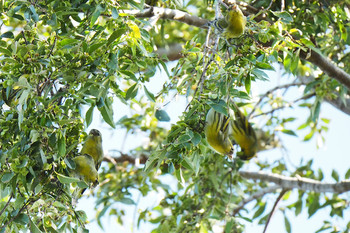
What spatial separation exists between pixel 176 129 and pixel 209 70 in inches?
8.5

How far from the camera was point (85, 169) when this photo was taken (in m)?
1.68

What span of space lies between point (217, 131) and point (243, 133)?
41cm

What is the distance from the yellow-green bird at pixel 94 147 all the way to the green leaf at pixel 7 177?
0.23 m

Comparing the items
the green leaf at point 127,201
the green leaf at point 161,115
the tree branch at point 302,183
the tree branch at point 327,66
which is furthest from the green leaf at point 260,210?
the green leaf at point 161,115

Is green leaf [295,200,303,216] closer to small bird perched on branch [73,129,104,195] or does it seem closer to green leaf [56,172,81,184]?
small bird perched on branch [73,129,104,195]

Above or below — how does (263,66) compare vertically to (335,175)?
below

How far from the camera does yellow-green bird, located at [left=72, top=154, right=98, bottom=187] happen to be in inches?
65.9

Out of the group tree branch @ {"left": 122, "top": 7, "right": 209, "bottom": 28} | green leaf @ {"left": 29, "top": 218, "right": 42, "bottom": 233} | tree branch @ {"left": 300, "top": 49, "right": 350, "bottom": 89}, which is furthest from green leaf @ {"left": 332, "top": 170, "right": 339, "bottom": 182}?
green leaf @ {"left": 29, "top": 218, "right": 42, "bottom": 233}

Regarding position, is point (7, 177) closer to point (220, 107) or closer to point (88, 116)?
point (88, 116)

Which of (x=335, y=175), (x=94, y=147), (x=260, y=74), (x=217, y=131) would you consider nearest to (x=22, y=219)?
(x=94, y=147)

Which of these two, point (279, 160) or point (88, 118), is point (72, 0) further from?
point (279, 160)

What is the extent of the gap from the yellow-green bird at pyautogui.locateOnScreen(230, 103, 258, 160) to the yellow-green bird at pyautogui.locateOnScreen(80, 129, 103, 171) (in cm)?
40

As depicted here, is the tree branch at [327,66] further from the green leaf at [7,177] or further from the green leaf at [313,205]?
the green leaf at [7,177]

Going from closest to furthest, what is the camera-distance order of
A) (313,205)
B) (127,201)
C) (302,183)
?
(127,201)
(302,183)
(313,205)
